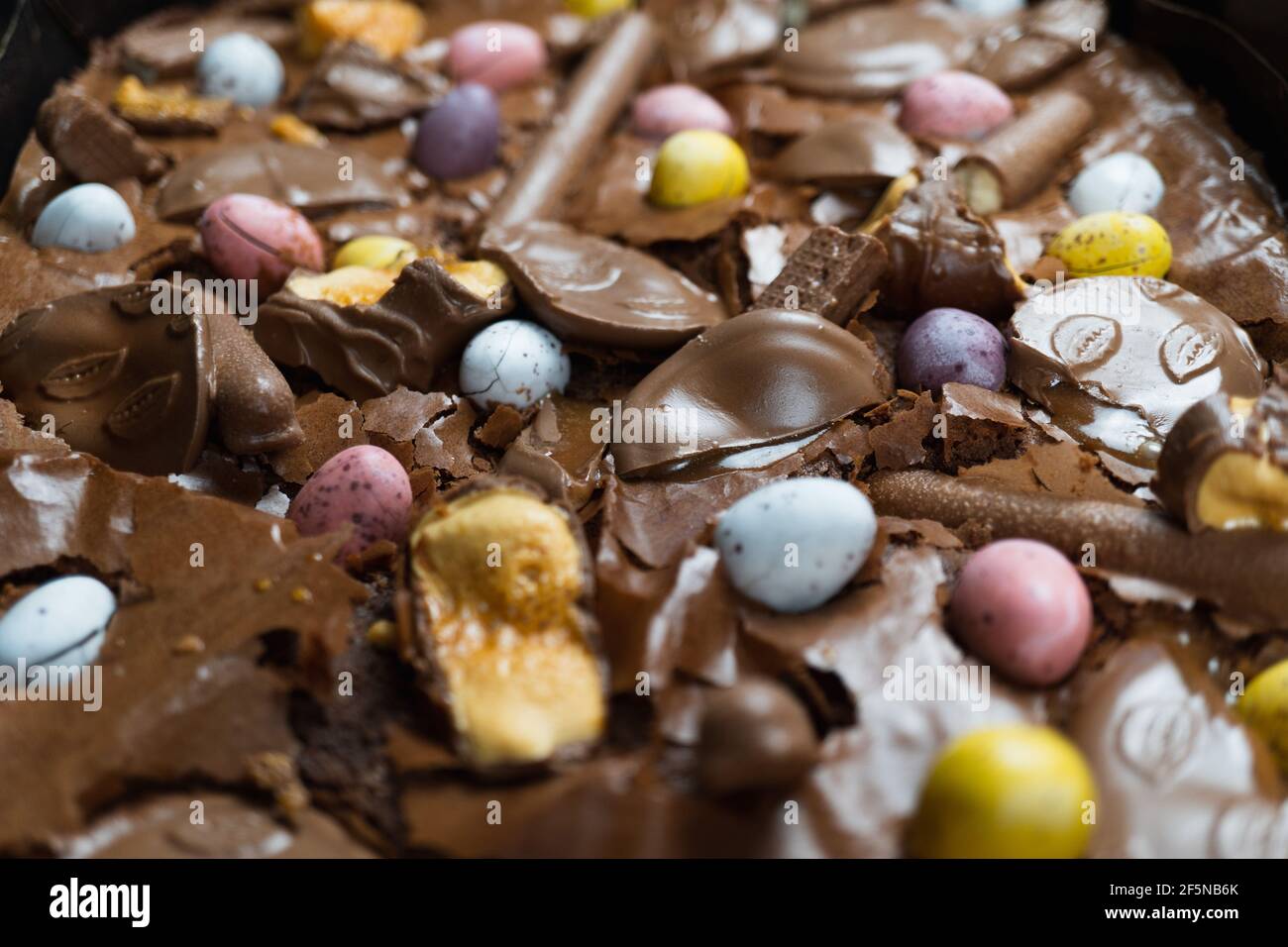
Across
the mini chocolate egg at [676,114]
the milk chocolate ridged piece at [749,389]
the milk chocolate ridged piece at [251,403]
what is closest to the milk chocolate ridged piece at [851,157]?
the mini chocolate egg at [676,114]

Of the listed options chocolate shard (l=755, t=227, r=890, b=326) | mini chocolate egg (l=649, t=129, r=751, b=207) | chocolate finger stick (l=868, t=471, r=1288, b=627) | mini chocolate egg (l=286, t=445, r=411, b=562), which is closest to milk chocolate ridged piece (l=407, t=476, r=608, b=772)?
mini chocolate egg (l=286, t=445, r=411, b=562)

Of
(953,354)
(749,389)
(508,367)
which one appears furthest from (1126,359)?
(508,367)

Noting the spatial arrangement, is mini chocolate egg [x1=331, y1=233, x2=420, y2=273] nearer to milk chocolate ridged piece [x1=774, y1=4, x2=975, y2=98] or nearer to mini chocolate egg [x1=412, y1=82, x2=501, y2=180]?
mini chocolate egg [x1=412, y1=82, x2=501, y2=180]

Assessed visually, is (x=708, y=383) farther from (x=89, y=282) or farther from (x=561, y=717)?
(x=89, y=282)

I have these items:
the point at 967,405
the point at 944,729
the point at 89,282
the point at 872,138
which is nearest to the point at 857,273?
the point at 967,405

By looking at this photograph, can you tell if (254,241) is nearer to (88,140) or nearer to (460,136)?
(88,140)
